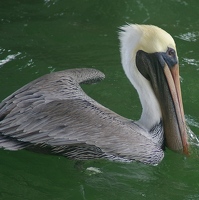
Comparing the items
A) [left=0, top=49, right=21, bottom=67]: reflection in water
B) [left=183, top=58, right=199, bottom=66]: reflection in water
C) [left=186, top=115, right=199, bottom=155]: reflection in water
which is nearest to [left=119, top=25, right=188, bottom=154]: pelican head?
[left=186, top=115, right=199, bottom=155]: reflection in water

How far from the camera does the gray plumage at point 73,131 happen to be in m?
4.86

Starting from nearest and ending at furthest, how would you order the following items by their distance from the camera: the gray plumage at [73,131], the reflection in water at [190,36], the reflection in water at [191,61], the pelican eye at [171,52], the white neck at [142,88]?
1. the gray plumage at [73,131]
2. the pelican eye at [171,52]
3. the white neck at [142,88]
4. the reflection in water at [191,61]
5. the reflection in water at [190,36]

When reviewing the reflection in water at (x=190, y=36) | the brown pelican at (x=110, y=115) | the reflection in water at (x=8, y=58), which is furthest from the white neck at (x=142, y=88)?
the reflection in water at (x=190, y=36)

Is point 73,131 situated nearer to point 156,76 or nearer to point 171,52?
point 156,76

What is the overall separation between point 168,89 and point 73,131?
41.4 inches

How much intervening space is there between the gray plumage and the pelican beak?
0.31 meters

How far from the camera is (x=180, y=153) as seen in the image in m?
5.56

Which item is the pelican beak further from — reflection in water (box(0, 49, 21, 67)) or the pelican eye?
reflection in water (box(0, 49, 21, 67))

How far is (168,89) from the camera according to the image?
5.46 meters

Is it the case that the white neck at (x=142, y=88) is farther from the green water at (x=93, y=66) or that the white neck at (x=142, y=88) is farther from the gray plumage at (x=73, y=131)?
the green water at (x=93, y=66)

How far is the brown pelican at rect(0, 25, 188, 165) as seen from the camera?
4.89 metres

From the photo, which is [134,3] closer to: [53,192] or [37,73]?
[37,73]

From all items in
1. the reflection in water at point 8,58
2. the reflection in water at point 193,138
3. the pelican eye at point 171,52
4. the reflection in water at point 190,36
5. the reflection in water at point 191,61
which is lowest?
the reflection in water at point 193,138

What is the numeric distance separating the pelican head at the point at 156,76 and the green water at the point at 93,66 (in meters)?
0.31
